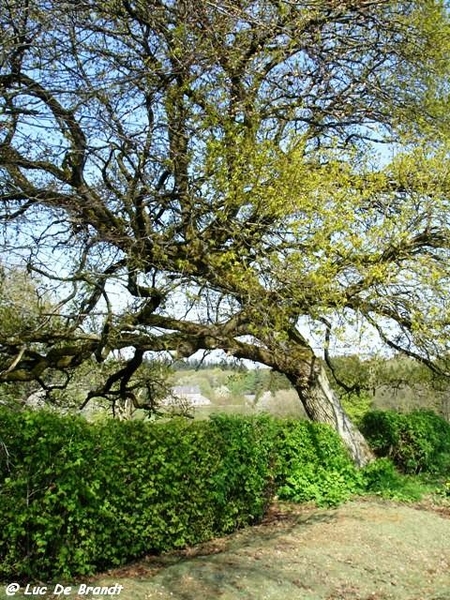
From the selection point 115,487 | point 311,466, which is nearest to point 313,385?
point 311,466

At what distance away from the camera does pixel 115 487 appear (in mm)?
5484

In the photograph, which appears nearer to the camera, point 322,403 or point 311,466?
point 311,466

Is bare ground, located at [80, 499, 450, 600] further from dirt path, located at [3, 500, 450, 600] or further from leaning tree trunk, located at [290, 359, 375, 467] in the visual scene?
leaning tree trunk, located at [290, 359, 375, 467]

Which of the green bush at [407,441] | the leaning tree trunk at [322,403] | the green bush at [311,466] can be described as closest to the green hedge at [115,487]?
the green bush at [311,466]

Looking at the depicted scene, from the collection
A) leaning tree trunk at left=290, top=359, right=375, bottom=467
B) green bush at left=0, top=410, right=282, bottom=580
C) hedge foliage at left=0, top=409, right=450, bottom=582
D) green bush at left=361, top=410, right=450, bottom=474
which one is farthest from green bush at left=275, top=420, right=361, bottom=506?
green bush at left=361, top=410, right=450, bottom=474

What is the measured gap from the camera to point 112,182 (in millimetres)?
7309

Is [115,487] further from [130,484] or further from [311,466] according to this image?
[311,466]

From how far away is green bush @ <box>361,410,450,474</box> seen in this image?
10.9m

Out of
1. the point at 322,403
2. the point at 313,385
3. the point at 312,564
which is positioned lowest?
the point at 312,564

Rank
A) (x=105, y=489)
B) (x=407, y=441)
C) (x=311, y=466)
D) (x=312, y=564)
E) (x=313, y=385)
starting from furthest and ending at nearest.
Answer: (x=407, y=441) → (x=313, y=385) → (x=311, y=466) → (x=312, y=564) → (x=105, y=489)

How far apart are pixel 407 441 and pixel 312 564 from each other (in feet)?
19.1

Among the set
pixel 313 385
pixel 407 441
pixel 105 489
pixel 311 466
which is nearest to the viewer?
pixel 105 489

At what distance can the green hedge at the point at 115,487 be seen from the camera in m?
4.93

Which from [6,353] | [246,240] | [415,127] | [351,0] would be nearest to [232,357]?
[246,240]
